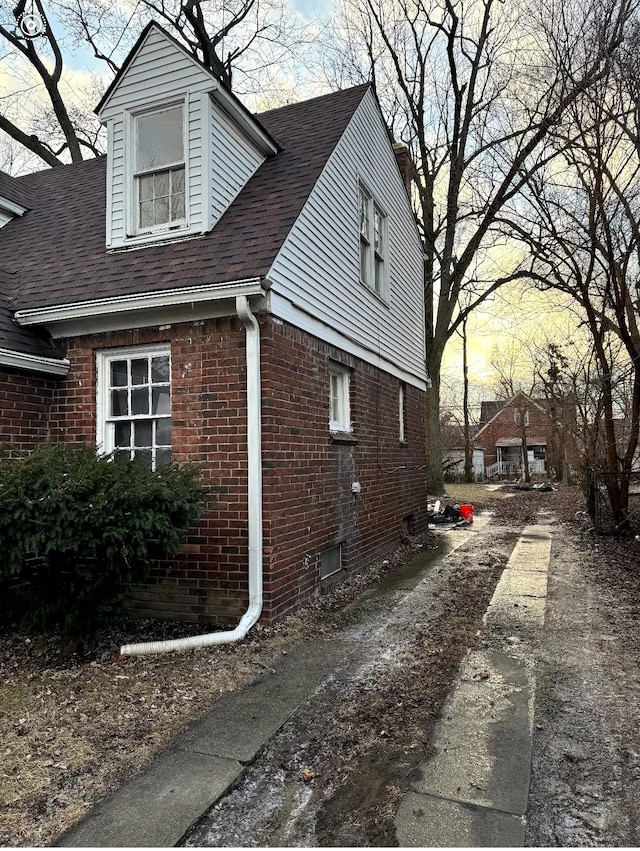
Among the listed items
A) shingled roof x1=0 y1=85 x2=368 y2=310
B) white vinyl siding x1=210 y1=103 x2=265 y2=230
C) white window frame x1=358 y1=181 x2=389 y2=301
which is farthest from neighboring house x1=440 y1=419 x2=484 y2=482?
white vinyl siding x1=210 y1=103 x2=265 y2=230

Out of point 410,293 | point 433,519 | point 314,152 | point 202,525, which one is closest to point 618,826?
point 202,525

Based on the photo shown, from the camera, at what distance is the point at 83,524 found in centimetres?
446

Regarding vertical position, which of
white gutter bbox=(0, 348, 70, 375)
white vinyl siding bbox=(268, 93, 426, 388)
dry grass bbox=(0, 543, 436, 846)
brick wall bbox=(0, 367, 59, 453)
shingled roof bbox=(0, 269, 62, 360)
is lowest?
dry grass bbox=(0, 543, 436, 846)

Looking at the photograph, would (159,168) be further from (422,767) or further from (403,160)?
(422,767)

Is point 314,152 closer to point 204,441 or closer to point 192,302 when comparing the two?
point 192,302

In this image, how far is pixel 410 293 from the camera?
38.7ft

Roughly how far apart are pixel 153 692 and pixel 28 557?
238 cm

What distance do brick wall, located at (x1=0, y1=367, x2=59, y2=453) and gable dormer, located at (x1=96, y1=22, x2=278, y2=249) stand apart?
6.21 feet

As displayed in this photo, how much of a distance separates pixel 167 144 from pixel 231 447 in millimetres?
3895

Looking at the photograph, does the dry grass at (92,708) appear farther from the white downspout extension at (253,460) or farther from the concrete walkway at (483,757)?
the concrete walkway at (483,757)

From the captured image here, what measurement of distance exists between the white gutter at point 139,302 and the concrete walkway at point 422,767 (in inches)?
134

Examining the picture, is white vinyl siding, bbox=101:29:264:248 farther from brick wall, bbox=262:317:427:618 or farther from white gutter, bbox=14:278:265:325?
brick wall, bbox=262:317:427:618

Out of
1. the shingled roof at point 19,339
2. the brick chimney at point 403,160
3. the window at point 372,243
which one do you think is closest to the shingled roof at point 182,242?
the shingled roof at point 19,339

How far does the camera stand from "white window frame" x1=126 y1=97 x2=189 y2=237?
261 inches
